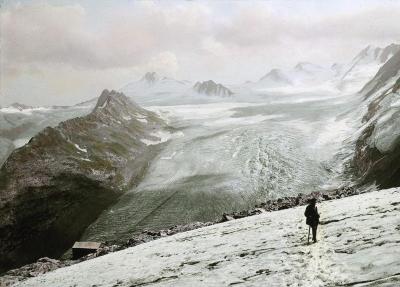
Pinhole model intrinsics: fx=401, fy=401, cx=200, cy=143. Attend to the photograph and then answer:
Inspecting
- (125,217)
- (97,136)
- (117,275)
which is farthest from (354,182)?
(97,136)

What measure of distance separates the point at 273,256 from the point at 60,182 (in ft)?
204

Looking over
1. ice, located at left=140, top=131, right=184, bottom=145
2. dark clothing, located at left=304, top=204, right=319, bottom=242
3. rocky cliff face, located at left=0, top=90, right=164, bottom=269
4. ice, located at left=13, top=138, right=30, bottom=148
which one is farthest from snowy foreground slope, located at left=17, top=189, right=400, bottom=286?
ice, located at left=13, top=138, right=30, bottom=148

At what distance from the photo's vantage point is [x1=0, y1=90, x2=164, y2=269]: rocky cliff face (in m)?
63.3

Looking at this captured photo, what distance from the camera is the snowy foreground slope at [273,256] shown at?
20828mm

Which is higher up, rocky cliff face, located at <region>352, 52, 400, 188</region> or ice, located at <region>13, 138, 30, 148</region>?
ice, located at <region>13, 138, 30, 148</region>

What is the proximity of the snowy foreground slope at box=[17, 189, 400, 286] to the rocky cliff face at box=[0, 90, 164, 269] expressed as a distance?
28.1m

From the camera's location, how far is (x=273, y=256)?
25422mm

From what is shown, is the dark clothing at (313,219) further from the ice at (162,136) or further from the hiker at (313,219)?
the ice at (162,136)

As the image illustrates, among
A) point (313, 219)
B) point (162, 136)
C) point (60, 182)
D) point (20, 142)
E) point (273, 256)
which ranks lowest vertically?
point (60, 182)

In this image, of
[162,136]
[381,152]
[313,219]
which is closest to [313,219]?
[313,219]

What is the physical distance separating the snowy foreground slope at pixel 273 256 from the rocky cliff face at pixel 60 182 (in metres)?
28.1

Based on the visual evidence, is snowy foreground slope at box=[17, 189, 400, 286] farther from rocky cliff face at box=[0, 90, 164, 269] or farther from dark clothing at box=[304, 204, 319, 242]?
rocky cliff face at box=[0, 90, 164, 269]

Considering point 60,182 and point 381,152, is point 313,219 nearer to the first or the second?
point 381,152

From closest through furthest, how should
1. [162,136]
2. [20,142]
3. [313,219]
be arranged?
[313,219] → [162,136] → [20,142]
